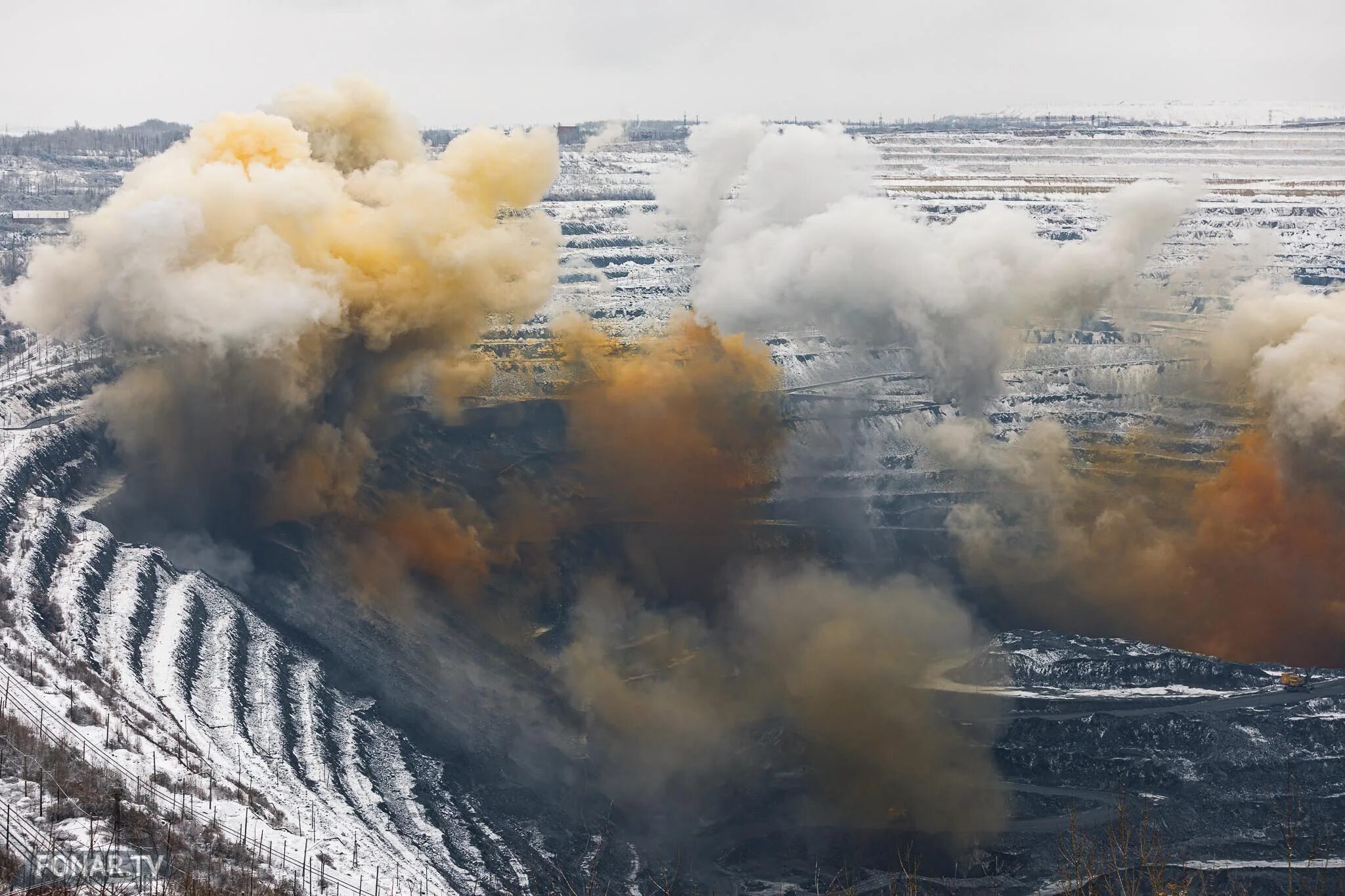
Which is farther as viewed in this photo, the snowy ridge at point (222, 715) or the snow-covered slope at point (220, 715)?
the snow-covered slope at point (220, 715)

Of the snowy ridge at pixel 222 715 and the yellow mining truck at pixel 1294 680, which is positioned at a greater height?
the snowy ridge at pixel 222 715

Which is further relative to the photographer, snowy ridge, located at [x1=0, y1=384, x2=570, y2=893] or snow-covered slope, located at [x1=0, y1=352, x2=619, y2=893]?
snow-covered slope, located at [x1=0, y1=352, x2=619, y2=893]

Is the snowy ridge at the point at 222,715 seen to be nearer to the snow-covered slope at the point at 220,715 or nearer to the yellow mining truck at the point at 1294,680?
the snow-covered slope at the point at 220,715

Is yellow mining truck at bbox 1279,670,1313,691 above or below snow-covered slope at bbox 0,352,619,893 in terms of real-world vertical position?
below

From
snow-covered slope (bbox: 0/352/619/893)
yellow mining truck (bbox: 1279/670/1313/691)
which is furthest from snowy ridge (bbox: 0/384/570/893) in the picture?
yellow mining truck (bbox: 1279/670/1313/691)

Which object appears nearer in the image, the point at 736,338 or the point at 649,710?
the point at 649,710

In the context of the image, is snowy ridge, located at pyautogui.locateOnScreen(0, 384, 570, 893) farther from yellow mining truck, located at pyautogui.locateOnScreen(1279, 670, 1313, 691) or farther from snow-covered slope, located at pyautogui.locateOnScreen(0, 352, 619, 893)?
yellow mining truck, located at pyautogui.locateOnScreen(1279, 670, 1313, 691)

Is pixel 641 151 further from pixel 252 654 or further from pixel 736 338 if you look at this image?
pixel 252 654

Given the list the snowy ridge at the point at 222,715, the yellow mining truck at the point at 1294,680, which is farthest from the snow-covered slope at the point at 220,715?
the yellow mining truck at the point at 1294,680

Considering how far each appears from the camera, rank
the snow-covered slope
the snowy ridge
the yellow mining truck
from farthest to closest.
Result: the yellow mining truck → the snow-covered slope → the snowy ridge

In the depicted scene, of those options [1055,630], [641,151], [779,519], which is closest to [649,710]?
[779,519]

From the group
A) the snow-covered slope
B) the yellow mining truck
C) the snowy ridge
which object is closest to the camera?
the snowy ridge
